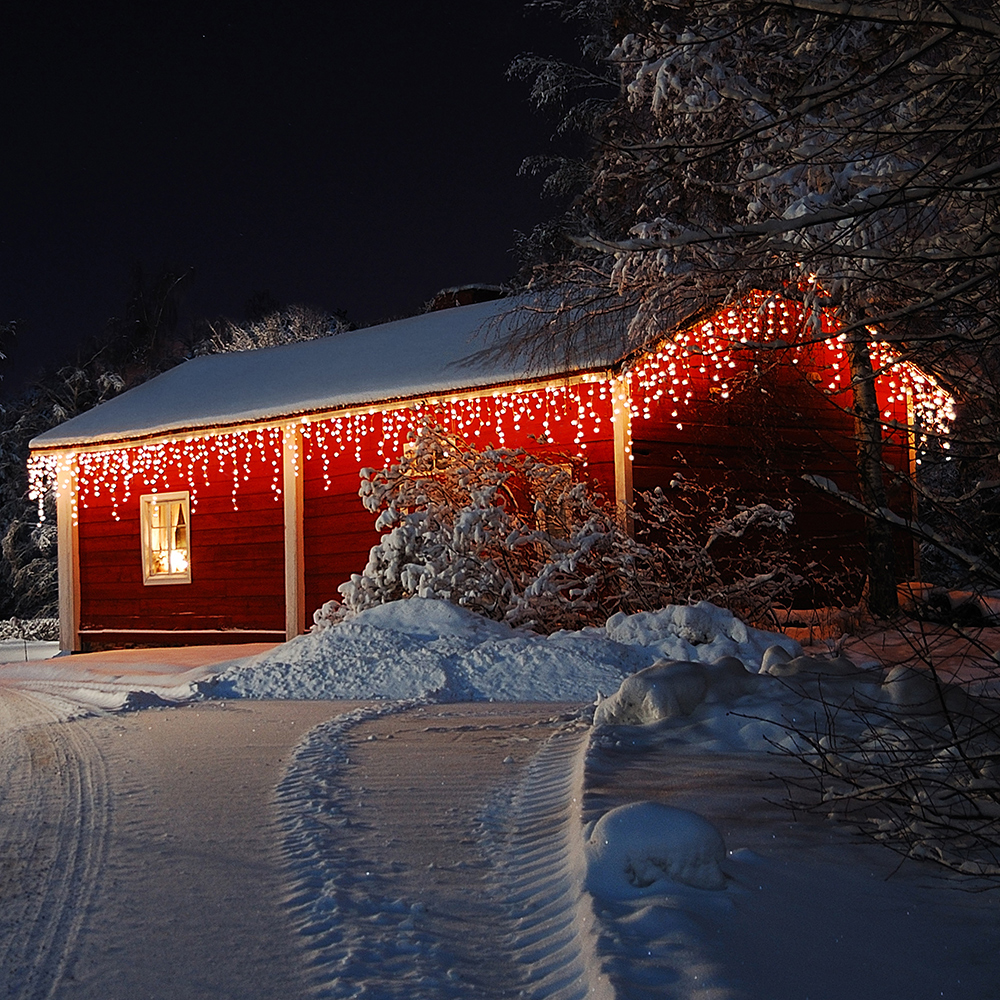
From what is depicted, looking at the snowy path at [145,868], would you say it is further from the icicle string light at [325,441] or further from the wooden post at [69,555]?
the wooden post at [69,555]

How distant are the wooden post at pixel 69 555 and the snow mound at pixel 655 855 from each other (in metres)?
17.6

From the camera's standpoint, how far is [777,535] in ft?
47.6

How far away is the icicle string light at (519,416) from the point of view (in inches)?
566

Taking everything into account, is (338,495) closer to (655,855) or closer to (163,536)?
(163,536)

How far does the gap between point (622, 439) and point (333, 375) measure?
5840mm

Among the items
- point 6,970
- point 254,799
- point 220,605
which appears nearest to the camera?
point 6,970

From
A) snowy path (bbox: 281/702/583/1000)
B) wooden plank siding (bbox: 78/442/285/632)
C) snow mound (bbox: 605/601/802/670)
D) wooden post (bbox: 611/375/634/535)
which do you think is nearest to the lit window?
wooden plank siding (bbox: 78/442/285/632)

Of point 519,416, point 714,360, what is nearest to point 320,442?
point 519,416

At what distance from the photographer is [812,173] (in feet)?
40.3

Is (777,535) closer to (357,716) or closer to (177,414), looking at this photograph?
(357,716)

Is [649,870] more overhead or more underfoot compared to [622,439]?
more underfoot

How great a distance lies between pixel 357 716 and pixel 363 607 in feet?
17.0

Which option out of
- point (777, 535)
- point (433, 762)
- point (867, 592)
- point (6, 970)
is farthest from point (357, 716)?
point (867, 592)

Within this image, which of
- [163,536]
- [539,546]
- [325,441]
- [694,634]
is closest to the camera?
[694,634]
